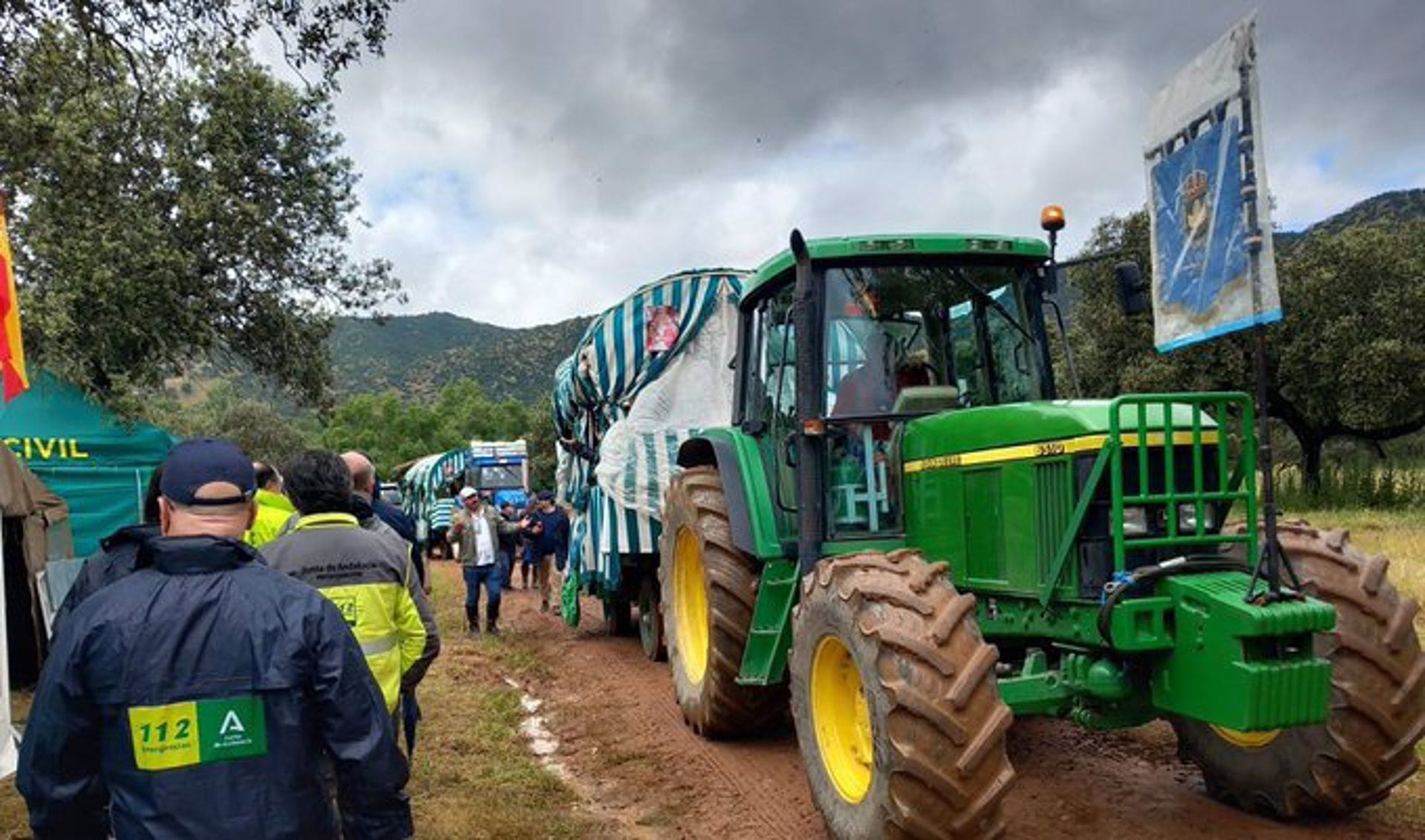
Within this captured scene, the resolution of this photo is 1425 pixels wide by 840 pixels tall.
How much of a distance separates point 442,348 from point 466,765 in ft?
430

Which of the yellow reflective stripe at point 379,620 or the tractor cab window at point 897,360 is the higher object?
the tractor cab window at point 897,360

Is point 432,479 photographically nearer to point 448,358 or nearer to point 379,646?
point 379,646

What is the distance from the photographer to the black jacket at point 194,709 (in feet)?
7.64

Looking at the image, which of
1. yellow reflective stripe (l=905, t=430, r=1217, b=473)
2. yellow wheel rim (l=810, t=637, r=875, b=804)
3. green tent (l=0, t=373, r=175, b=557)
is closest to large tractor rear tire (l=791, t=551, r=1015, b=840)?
yellow wheel rim (l=810, t=637, r=875, b=804)

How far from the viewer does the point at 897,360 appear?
18.7 ft

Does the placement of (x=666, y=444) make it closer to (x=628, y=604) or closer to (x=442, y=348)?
(x=628, y=604)

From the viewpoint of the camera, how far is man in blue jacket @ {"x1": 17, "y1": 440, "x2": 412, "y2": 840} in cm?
233

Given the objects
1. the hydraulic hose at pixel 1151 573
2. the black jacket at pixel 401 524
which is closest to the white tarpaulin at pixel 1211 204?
the hydraulic hose at pixel 1151 573

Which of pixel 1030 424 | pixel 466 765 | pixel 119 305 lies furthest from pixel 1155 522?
pixel 119 305

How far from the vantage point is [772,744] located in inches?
259

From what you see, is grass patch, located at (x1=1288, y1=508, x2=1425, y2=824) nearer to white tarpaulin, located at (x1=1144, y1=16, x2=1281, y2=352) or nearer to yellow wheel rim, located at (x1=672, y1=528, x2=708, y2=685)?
white tarpaulin, located at (x1=1144, y1=16, x2=1281, y2=352)

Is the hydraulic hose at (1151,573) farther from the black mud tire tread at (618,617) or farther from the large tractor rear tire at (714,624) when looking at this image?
the black mud tire tread at (618,617)

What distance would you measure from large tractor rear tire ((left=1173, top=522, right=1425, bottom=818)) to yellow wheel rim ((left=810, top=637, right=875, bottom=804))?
1716 millimetres

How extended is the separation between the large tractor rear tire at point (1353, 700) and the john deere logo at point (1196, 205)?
1.57 metres
